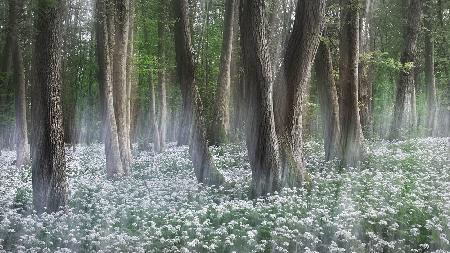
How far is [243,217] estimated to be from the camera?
9.11m

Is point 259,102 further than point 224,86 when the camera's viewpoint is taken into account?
No

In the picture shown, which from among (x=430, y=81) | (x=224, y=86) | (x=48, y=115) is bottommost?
(x=48, y=115)

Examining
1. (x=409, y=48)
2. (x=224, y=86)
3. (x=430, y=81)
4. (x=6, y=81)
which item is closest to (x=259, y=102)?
(x=224, y=86)

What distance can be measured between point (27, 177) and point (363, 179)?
1099cm

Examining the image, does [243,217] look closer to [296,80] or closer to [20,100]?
[296,80]

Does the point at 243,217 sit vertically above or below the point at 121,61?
below

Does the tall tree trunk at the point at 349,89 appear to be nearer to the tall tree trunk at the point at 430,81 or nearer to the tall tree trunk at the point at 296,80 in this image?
the tall tree trunk at the point at 296,80

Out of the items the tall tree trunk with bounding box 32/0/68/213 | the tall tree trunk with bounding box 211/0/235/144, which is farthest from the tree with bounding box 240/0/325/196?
the tall tree trunk with bounding box 211/0/235/144

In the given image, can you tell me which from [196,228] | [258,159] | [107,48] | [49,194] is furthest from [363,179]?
[107,48]

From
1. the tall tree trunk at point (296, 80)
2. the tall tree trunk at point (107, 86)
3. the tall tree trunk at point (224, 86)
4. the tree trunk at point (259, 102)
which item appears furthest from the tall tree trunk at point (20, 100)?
the tall tree trunk at point (296, 80)

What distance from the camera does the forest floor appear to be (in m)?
8.06

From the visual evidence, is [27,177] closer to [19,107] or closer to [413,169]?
[19,107]

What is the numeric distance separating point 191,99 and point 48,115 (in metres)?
4.37

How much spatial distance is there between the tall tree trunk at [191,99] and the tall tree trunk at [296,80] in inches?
94.3
